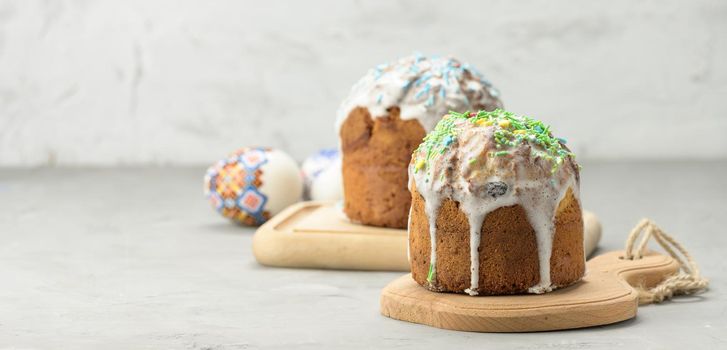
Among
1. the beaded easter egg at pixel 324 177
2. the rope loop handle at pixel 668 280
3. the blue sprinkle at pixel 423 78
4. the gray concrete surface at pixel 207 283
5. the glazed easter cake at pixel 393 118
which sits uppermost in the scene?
the blue sprinkle at pixel 423 78

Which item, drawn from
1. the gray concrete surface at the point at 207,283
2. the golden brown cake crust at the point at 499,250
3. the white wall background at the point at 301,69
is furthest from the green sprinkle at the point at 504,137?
the white wall background at the point at 301,69

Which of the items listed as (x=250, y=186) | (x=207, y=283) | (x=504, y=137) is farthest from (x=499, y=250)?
(x=250, y=186)

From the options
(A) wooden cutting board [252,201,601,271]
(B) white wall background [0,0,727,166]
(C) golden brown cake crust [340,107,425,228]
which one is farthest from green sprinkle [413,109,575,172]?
(B) white wall background [0,0,727,166]

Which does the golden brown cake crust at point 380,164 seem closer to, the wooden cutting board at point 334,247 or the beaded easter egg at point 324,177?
the wooden cutting board at point 334,247

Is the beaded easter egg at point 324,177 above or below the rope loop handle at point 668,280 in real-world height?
above

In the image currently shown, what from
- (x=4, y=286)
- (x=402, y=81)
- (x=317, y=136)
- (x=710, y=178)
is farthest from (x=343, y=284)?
(x=317, y=136)

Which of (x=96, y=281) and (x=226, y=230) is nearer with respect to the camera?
(x=96, y=281)

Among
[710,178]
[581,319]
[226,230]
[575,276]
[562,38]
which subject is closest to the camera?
[581,319]

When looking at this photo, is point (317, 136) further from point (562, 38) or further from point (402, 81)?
→ point (402, 81)

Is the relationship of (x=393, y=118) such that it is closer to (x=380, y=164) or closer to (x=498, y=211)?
(x=380, y=164)
